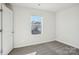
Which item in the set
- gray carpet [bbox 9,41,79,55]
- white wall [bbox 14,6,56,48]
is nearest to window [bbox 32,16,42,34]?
white wall [bbox 14,6,56,48]

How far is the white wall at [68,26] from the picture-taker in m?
3.67

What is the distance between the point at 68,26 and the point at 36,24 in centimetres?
188

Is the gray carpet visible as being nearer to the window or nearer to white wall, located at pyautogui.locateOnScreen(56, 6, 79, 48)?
white wall, located at pyautogui.locateOnScreen(56, 6, 79, 48)

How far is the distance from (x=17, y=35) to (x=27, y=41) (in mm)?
679

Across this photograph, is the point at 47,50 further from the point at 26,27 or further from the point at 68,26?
the point at 68,26

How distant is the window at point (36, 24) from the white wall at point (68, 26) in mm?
1346

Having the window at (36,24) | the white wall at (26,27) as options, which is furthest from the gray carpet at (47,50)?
the window at (36,24)

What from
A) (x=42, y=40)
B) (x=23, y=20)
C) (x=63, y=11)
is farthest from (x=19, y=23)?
(x=63, y=11)

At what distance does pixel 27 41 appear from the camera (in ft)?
13.5

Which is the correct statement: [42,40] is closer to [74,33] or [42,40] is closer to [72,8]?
[74,33]

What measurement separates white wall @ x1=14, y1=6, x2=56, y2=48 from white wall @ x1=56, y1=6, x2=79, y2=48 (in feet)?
2.27

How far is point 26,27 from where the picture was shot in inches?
160

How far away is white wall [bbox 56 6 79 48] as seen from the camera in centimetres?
367

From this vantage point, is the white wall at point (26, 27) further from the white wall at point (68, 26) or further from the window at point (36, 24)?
the white wall at point (68, 26)
